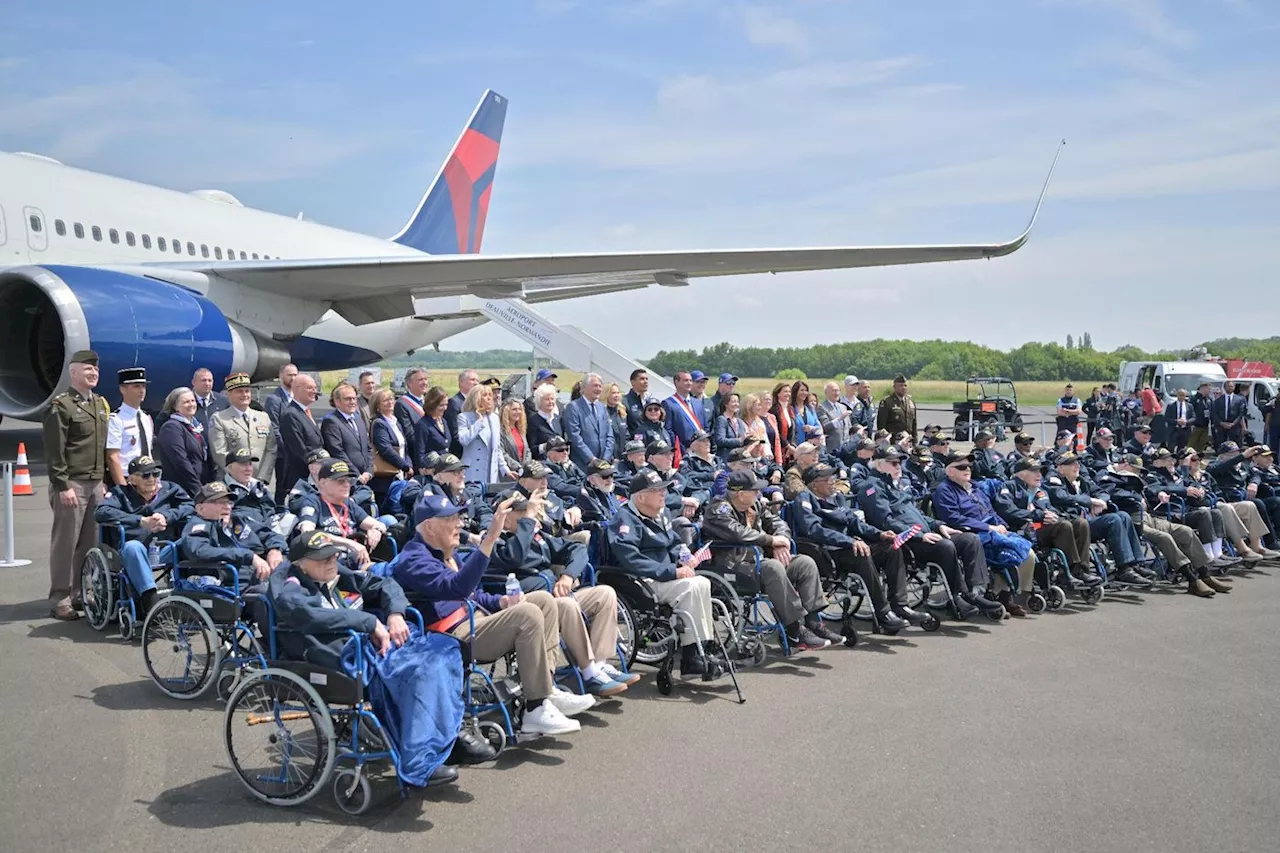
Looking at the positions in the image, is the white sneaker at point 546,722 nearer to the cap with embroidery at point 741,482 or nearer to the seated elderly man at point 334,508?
the seated elderly man at point 334,508

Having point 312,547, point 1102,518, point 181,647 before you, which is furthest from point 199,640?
point 1102,518

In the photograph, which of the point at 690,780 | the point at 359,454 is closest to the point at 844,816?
the point at 690,780

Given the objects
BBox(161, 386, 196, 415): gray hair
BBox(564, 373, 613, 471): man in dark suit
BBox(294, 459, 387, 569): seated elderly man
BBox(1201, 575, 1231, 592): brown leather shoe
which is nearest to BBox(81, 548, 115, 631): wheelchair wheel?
BBox(161, 386, 196, 415): gray hair

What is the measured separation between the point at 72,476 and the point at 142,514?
1089 millimetres

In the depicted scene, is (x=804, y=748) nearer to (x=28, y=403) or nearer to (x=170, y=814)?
(x=170, y=814)

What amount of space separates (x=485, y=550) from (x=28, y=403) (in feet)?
35.2

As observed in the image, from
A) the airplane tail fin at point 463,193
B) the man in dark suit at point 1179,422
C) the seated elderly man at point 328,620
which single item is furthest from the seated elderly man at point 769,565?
the airplane tail fin at point 463,193

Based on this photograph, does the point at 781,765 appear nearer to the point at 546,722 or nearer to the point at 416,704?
the point at 546,722

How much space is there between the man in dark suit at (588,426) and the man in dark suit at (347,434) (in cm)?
198

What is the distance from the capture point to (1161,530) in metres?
9.52

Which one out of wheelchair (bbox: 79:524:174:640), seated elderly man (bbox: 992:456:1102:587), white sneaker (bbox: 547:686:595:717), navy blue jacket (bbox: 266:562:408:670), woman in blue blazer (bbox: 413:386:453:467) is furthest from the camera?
woman in blue blazer (bbox: 413:386:453:467)

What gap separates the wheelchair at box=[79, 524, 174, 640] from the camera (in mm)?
6660

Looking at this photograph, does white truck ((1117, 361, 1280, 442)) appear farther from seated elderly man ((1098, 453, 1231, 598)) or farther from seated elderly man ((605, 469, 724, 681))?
seated elderly man ((605, 469, 724, 681))

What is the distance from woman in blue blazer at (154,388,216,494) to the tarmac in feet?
3.91
